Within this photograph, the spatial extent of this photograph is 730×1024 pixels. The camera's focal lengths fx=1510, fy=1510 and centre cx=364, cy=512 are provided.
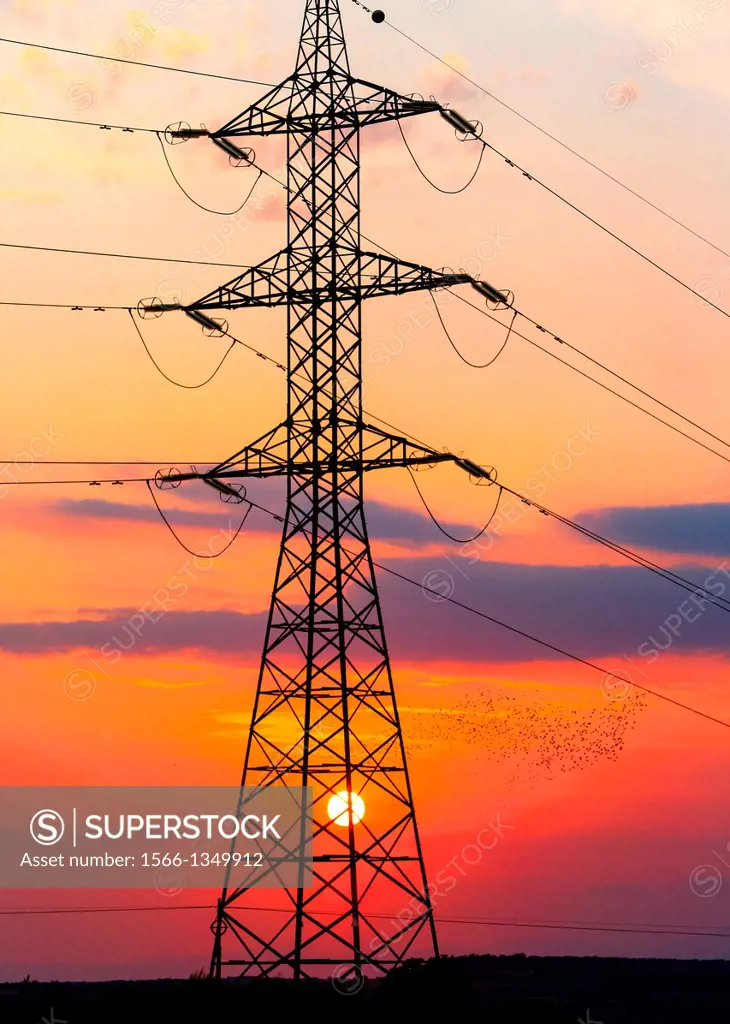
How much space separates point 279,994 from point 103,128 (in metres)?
27.9

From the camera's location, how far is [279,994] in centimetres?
4850

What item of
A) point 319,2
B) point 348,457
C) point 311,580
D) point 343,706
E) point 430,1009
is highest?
point 319,2

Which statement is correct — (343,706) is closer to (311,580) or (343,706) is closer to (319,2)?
(311,580)

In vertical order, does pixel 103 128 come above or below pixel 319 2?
below

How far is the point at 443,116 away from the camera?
4781 cm

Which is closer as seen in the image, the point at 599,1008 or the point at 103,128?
the point at 103,128

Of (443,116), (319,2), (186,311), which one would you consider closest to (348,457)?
(186,311)

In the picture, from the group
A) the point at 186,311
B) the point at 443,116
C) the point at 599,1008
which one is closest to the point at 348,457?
the point at 186,311

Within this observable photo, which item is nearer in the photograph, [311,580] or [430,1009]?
[311,580]

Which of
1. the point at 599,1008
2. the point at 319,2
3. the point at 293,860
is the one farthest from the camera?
the point at 599,1008

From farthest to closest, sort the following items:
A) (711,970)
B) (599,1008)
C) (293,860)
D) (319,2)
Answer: (711,970)
(599,1008)
(319,2)
(293,860)

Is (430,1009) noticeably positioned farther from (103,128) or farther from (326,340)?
(103,128)

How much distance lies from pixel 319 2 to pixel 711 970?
132 meters

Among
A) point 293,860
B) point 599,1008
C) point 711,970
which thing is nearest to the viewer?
point 293,860
